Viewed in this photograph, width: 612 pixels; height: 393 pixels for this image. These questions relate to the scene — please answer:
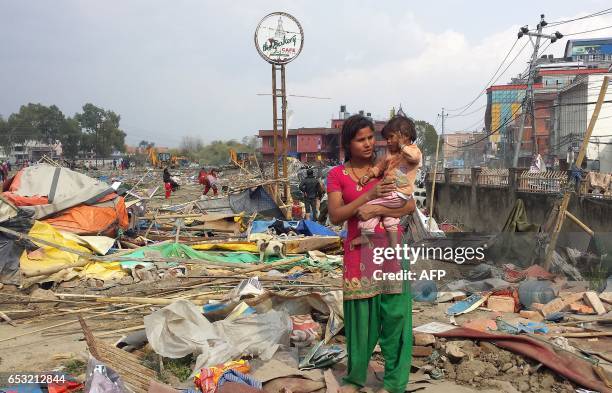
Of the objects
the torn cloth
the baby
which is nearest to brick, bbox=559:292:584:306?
the torn cloth

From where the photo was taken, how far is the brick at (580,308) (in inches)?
181

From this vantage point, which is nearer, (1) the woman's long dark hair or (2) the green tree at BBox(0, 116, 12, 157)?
(1) the woman's long dark hair

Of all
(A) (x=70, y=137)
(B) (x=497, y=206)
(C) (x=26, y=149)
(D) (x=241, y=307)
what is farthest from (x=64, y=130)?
(D) (x=241, y=307)

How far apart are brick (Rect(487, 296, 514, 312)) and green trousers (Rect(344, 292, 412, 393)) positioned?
2.42m

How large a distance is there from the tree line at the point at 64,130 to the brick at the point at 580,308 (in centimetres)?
6802

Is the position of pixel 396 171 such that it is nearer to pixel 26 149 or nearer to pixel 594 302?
pixel 594 302

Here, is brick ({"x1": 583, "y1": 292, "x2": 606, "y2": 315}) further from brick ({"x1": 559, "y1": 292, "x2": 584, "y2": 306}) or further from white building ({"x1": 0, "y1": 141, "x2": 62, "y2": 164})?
white building ({"x1": 0, "y1": 141, "x2": 62, "y2": 164})

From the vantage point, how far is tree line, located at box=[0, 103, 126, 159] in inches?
2512

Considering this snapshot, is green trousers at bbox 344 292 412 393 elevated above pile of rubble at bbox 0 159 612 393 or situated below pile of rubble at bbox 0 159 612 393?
above

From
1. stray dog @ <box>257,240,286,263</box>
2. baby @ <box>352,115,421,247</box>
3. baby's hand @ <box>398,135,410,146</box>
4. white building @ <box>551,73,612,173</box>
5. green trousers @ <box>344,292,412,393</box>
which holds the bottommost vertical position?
stray dog @ <box>257,240,286,263</box>

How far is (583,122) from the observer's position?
32844 millimetres

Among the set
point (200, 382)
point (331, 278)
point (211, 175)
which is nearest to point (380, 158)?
point (200, 382)

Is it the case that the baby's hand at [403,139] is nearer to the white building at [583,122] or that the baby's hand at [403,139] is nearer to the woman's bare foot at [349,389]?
the woman's bare foot at [349,389]

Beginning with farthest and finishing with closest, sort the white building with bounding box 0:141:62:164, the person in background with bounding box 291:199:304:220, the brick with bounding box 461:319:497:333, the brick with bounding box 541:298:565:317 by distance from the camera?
1. the white building with bounding box 0:141:62:164
2. the person in background with bounding box 291:199:304:220
3. the brick with bounding box 541:298:565:317
4. the brick with bounding box 461:319:497:333
